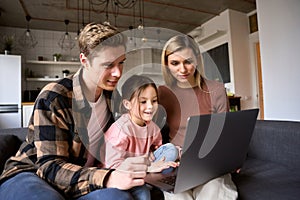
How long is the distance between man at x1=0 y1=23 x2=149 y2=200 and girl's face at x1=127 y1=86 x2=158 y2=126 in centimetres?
13

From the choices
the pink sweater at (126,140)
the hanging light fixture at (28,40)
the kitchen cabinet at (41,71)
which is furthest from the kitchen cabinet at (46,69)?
the pink sweater at (126,140)

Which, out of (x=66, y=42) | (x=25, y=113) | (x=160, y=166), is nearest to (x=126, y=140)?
(x=160, y=166)

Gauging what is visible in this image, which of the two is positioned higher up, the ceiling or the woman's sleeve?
the ceiling

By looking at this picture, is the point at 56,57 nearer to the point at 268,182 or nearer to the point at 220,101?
the point at 220,101

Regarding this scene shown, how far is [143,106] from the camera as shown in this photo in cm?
96

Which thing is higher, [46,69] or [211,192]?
[46,69]

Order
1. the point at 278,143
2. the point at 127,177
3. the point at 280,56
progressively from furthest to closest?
the point at 280,56
the point at 278,143
the point at 127,177

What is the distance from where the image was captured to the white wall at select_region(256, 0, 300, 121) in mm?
2117

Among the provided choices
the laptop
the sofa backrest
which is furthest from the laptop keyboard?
the sofa backrest

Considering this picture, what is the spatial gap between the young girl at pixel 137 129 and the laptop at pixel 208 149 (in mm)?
167

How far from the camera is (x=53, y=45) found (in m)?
4.38

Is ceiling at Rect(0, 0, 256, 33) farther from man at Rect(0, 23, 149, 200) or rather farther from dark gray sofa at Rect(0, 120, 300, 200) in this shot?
man at Rect(0, 23, 149, 200)

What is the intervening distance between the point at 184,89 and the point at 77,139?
2.04ft

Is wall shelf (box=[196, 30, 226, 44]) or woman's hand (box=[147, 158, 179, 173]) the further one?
wall shelf (box=[196, 30, 226, 44])
